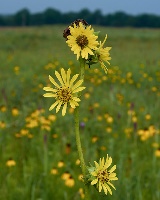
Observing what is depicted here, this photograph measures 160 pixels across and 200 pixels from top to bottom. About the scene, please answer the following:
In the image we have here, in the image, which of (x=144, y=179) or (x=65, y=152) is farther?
(x=65, y=152)

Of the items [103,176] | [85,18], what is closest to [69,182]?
[103,176]

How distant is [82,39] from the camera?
3.71ft

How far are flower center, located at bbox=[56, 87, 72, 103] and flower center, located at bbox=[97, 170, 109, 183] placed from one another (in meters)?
0.25

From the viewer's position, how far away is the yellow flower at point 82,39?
1.13 metres

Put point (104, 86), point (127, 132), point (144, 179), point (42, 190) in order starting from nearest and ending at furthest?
point (42, 190) < point (144, 179) < point (127, 132) < point (104, 86)

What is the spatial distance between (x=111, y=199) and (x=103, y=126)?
2079 millimetres

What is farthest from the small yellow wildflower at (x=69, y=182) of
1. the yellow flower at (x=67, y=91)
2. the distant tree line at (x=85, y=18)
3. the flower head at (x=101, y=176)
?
the distant tree line at (x=85, y=18)

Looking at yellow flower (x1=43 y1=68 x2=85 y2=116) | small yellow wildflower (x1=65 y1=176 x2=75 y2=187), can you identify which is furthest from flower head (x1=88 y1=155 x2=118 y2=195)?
small yellow wildflower (x1=65 y1=176 x2=75 y2=187)

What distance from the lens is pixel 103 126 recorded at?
183 inches

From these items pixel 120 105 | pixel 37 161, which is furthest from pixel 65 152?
pixel 120 105

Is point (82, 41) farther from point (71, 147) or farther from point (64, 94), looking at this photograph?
point (71, 147)

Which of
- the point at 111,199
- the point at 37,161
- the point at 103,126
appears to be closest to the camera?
the point at 111,199

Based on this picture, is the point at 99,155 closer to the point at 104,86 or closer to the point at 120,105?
the point at 120,105

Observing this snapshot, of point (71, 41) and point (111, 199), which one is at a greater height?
point (71, 41)
